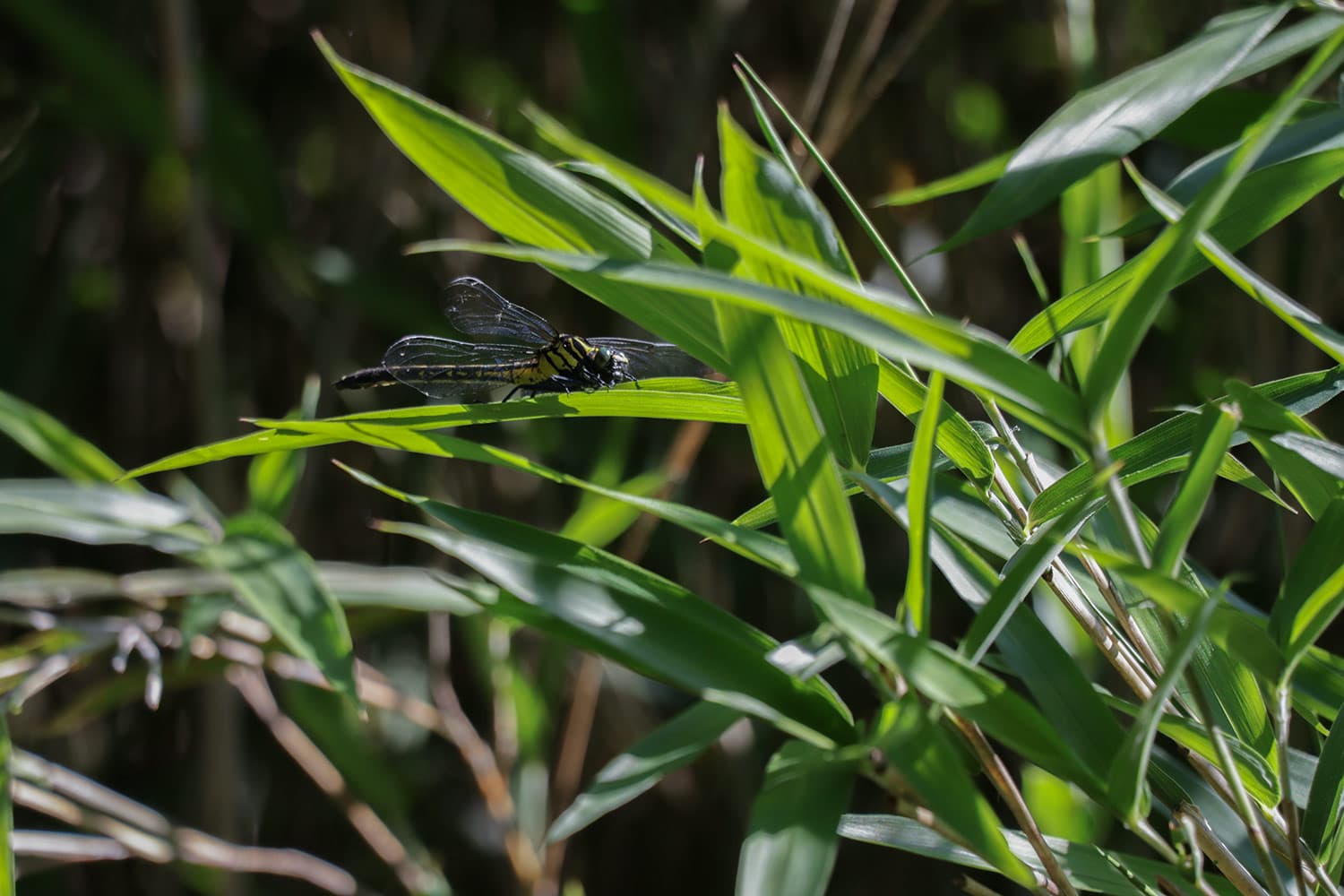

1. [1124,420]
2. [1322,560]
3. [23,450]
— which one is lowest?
[23,450]

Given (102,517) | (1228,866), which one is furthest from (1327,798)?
(102,517)

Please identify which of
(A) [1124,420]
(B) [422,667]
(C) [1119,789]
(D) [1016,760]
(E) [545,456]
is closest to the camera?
(C) [1119,789]

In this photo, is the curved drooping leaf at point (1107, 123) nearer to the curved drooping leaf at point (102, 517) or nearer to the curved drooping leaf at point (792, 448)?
the curved drooping leaf at point (792, 448)

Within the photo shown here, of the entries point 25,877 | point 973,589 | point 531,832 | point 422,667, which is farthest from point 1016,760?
point 25,877

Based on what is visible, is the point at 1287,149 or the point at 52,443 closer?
the point at 1287,149

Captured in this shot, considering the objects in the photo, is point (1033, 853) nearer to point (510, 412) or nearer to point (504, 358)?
A: point (510, 412)

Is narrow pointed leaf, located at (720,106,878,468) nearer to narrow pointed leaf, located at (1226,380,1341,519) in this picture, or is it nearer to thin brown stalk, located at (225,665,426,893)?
narrow pointed leaf, located at (1226,380,1341,519)

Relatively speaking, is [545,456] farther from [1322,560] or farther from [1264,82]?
[1322,560]
